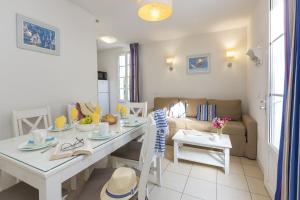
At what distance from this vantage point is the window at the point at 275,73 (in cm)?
151

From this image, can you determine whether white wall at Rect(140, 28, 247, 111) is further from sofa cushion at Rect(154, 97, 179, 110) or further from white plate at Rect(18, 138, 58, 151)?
white plate at Rect(18, 138, 58, 151)

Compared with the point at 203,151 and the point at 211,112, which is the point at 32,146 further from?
the point at 211,112

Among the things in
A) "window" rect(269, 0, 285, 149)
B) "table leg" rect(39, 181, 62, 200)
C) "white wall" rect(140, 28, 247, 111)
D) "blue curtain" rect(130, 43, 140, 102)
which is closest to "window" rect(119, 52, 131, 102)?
"blue curtain" rect(130, 43, 140, 102)

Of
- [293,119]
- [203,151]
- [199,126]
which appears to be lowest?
[203,151]

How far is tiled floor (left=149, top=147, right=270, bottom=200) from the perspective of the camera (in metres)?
1.63

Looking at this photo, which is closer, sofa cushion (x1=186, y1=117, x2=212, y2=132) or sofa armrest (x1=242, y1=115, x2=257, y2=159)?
sofa armrest (x1=242, y1=115, x2=257, y2=159)

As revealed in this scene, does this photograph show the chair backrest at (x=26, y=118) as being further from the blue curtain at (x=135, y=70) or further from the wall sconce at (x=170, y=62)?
the wall sconce at (x=170, y=62)

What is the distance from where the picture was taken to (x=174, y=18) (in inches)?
112

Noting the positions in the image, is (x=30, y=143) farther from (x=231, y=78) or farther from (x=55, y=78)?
(x=231, y=78)

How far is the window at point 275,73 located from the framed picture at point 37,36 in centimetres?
271

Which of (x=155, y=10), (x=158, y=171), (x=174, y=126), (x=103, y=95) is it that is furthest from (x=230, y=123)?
(x=103, y=95)

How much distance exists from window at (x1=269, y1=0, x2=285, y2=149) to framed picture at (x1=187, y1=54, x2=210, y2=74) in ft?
6.63

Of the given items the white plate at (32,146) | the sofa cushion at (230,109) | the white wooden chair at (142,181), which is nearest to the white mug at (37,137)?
the white plate at (32,146)

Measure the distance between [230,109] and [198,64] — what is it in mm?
1346
